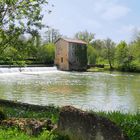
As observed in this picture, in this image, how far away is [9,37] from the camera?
1585cm

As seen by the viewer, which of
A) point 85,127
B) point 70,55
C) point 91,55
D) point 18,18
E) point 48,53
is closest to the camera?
point 85,127

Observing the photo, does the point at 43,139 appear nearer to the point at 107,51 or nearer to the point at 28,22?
the point at 28,22

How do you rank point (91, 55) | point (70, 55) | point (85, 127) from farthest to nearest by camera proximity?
point (91, 55) < point (70, 55) < point (85, 127)

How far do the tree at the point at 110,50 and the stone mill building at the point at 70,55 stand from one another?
5.67 metres

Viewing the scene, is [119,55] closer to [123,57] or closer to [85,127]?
[123,57]

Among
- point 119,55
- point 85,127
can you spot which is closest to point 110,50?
point 119,55

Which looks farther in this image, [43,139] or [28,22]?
[28,22]

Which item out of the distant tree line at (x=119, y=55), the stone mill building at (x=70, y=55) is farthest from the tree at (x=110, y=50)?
the stone mill building at (x=70, y=55)

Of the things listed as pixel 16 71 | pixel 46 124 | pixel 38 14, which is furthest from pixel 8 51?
pixel 16 71

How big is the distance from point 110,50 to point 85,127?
81219mm

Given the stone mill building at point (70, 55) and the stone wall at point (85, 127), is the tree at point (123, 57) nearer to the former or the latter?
the stone mill building at point (70, 55)

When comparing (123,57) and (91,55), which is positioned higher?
(91,55)

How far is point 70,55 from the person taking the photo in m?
80.8

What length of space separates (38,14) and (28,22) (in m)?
0.56
